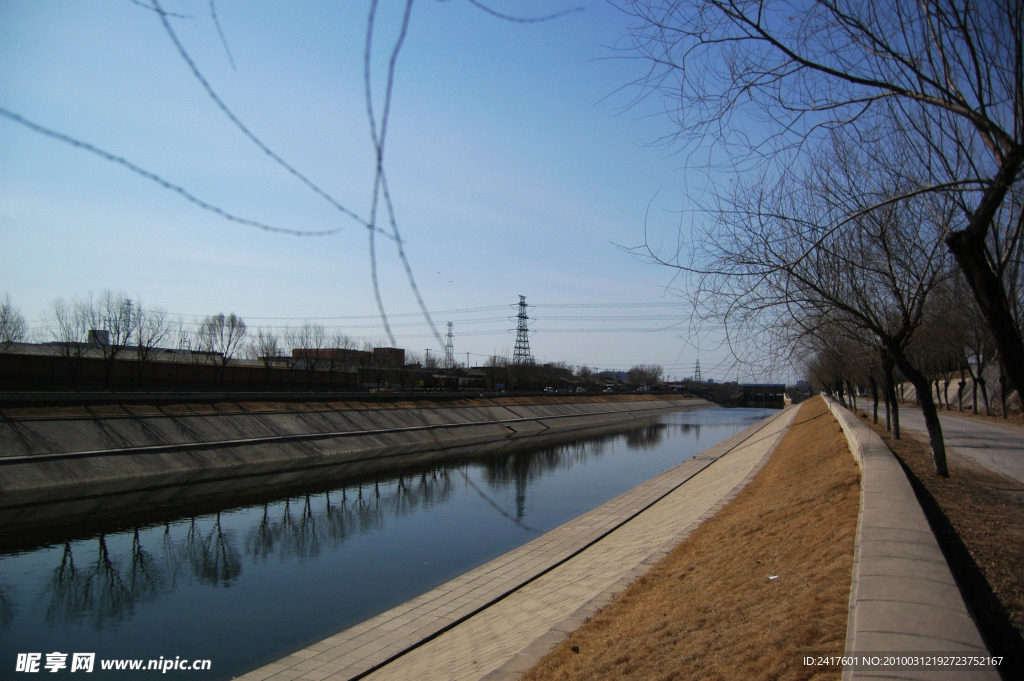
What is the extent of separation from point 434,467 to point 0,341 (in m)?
33.7

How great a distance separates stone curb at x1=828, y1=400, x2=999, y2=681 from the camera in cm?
387

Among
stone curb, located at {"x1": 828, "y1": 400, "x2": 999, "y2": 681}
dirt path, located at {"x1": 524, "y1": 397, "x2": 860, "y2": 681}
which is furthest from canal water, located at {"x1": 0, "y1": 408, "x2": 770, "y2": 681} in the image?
stone curb, located at {"x1": 828, "y1": 400, "x2": 999, "y2": 681}

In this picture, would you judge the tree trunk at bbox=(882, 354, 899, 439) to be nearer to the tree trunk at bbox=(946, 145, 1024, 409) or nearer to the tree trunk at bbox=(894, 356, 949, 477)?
the tree trunk at bbox=(894, 356, 949, 477)

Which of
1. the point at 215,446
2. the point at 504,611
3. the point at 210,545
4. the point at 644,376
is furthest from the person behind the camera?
the point at 644,376

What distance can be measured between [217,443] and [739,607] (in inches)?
1158

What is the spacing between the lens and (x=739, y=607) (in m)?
6.67

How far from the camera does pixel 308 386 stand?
6172 centimetres

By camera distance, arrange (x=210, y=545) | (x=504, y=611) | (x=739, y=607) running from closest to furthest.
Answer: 1. (x=739, y=607)
2. (x=504, y=611)
3. (x=210, y=545)

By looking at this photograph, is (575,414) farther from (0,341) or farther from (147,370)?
(0,341)

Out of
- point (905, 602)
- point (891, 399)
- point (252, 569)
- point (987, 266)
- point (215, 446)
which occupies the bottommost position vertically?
point (252, 569)

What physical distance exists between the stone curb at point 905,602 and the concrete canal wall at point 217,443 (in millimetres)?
7514

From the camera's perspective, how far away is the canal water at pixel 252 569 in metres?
10.8

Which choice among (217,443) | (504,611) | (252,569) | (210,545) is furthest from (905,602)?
(217,443)

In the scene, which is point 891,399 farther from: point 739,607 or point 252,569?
point 252,569
